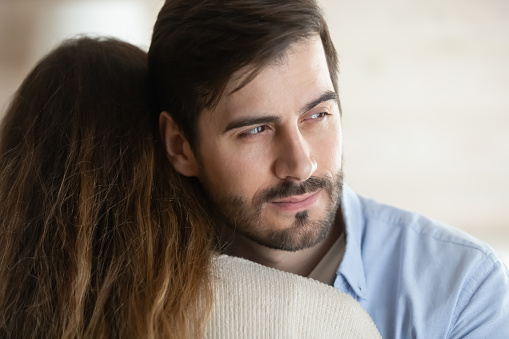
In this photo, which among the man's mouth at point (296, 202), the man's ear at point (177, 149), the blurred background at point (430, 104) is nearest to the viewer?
the man's mouth at point (296, 202)

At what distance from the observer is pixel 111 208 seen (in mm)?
1310

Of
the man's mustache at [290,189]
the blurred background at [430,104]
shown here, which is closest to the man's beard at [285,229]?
the man's mustache at [290,189]

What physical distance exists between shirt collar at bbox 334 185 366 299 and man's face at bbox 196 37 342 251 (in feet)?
0.21

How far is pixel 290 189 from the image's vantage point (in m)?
1.33

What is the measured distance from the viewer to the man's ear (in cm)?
146

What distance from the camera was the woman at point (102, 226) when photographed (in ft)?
3.56

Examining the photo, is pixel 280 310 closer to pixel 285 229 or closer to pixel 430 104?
pixel 285 229

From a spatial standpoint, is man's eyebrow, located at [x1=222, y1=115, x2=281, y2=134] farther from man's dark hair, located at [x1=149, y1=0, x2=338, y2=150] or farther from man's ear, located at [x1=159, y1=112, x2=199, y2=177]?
man's ear, located at [x1=159, y1=112, x2=199, y2=177]

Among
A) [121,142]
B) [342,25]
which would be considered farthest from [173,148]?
[342,25]

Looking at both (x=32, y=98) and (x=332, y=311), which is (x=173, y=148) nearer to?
(x=32, y=98)

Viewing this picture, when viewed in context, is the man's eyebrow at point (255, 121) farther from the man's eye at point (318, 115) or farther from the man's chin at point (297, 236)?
the man's chin at point (297, 236)

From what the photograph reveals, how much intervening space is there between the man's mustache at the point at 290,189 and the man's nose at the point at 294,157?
0.02m

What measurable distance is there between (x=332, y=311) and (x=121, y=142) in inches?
25.2

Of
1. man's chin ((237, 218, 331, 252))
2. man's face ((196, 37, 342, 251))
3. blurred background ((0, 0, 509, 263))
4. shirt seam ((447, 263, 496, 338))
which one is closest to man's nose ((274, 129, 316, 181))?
man's face ((196, 37, 342, 251))
